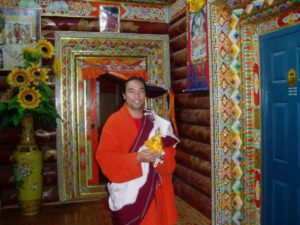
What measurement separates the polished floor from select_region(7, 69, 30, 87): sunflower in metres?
1.65

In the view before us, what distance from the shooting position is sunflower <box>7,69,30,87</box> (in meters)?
3.87

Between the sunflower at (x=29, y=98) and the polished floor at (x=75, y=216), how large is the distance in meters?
1.38

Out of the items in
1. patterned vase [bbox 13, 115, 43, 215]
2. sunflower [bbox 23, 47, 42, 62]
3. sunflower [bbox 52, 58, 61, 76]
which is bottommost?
patterned vase [bbox 13, 115, 43, 215]

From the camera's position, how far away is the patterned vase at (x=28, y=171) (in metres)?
4.03

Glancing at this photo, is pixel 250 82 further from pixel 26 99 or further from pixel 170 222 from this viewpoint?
pixel 26 99

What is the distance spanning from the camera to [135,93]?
2137 mm

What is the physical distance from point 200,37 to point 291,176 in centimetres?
175

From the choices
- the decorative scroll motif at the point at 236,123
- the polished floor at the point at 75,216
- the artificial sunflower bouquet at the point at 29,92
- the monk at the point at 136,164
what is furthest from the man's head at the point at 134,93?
the artificial sunflower bouquet at the point at 29,92

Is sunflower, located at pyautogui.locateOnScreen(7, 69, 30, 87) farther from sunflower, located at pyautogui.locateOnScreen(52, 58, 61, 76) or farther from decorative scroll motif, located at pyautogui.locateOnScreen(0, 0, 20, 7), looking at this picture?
decorative scroll motif, located at pyautogui.locateOnScreen(0, 0, 20, 7)

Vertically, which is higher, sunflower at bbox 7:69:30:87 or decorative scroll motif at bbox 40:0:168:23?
decorative scroll motif at bbox 40:0:168:23

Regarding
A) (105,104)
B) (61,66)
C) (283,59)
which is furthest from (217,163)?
(61,66)

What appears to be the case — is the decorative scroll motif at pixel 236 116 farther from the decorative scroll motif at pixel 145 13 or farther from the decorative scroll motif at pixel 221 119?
the decorative scroll motif at pixel 145 13

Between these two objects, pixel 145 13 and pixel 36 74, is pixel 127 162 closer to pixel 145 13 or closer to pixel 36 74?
pixel 36 74

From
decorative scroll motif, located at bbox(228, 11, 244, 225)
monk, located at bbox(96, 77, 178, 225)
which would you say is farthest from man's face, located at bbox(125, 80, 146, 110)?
decorative scroll motif, located at bbox(228, 11, 244, 225)
